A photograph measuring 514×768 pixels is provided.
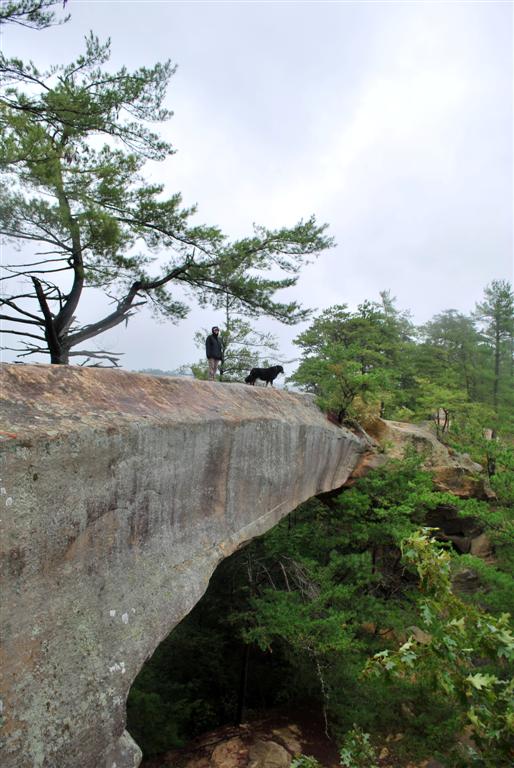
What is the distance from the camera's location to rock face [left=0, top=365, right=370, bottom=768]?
9.53ft

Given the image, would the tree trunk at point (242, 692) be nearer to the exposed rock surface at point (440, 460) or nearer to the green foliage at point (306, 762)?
the exposed rock surface at point (440, 460)

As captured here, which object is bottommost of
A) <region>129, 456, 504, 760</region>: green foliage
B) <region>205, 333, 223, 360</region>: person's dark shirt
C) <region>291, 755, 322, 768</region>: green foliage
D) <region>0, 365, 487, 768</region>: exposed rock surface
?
<region>129, 456, 504, 760</region>: green foliage

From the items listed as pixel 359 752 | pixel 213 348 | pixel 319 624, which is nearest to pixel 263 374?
pixel 213 348

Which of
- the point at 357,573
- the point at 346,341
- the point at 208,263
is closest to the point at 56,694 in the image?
the point at 357,573

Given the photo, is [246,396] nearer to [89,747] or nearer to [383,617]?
[89,747]

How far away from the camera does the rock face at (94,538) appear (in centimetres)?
291

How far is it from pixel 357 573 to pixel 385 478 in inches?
84.0

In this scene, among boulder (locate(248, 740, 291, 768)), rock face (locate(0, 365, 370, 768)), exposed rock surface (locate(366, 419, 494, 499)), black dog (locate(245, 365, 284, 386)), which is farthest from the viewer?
exposed rock surface (locate(366, 419, 494, 499))

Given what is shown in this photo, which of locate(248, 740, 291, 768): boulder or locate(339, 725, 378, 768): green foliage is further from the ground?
locate(339, 725, 378, 768): green foliage

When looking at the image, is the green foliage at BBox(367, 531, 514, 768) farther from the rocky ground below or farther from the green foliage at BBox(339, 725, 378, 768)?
the rocky ground below

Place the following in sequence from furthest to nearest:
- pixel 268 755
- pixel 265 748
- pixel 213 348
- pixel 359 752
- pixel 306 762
A: 1. pixel 213 348
2. pixel 265 748
3. pixel 268 755
4. pixel 359 752
5. pixel 306 762

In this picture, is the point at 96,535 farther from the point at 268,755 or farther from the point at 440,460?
the point at 440,460

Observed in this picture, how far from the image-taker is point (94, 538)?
3506mm

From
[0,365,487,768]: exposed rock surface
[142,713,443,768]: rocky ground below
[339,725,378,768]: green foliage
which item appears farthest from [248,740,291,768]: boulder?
[339,725,378,768]: green foliage
